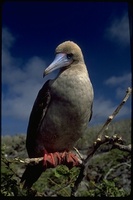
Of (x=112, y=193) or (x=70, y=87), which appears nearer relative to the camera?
(x=112, y=193)

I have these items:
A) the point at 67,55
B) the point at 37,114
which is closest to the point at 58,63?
the point at 67,55

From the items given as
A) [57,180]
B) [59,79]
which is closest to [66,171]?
[57,180]

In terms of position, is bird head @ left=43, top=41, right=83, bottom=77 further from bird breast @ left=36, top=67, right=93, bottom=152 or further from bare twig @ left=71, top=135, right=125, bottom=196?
bare twig @ left=71, top=135, right=125, bottom=196

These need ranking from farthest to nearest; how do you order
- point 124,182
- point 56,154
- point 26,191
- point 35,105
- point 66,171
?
point 124,182
point 35,105
point 56,154
point 66,171
point 26,191

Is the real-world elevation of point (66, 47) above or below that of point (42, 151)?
above

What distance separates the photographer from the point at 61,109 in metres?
1.46

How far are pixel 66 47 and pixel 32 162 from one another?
0.62m

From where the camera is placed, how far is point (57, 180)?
4.98 ft

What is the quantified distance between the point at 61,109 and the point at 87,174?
3.64ft

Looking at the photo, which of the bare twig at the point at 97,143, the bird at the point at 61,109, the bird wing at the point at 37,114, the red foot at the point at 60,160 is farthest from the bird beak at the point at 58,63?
the bare twig at the point at 97,143

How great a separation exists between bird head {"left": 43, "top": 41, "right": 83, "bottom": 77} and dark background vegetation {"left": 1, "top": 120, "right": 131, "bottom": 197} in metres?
0.36

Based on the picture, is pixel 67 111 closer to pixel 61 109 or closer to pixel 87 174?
pixel 61 109

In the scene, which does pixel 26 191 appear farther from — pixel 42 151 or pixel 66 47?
pixel 66 47

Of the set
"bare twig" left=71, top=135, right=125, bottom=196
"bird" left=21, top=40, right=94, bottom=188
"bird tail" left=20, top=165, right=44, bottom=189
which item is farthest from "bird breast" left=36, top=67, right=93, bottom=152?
"bare twig" left=71, top=135, right=125, bottom=196
